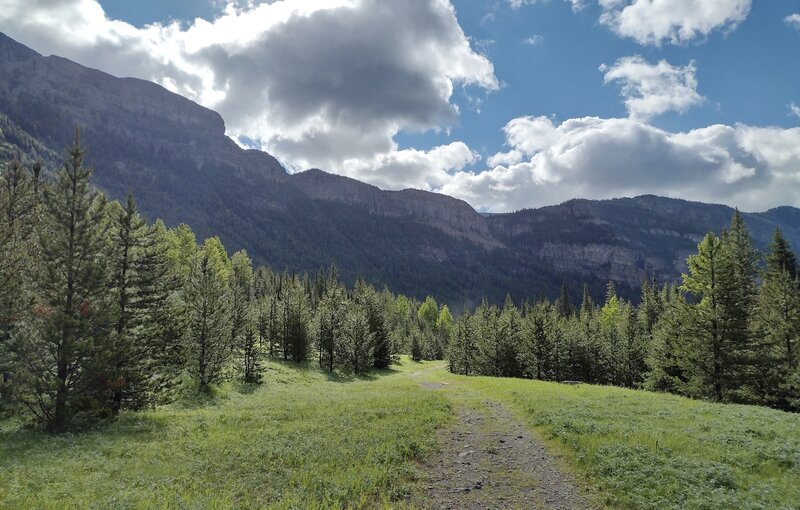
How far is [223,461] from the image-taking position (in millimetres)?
14102

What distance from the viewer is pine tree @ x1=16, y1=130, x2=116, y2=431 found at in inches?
747

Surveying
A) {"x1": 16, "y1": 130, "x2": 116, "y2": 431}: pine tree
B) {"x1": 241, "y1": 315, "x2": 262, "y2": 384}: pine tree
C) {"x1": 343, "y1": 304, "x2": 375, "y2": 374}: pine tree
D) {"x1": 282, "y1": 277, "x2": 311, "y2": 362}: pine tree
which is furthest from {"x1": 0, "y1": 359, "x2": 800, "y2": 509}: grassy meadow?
{"x1": 343, "y1": 304, "x2": 375, "y2": 374}: pine tree

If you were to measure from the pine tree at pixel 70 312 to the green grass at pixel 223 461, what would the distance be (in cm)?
177

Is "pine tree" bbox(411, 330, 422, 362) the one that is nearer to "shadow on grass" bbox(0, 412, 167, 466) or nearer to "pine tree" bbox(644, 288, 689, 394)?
Result: "pine tree" bbox(644, 288, 689, 394)

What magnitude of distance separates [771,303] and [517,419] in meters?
32.4

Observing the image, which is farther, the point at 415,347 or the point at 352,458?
the point at 415,347

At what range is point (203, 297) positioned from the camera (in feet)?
127

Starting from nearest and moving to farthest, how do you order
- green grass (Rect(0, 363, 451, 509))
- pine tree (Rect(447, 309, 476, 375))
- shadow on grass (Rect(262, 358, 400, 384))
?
green grass (Rect(0, 363, 451, 509)) → shadow on grass (Rect(262, 358, 400, 384)) → pine tree (Rect(447, 309, 476, 375))

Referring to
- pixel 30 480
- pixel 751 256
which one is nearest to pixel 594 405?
pixel 30 480

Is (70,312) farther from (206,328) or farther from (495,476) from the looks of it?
(495,476)

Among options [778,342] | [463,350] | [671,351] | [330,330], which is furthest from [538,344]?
[330,330]

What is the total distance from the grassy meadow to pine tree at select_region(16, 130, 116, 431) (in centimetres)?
191

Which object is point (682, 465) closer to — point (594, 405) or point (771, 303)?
point (594, 405)

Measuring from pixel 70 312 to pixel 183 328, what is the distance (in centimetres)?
1370
